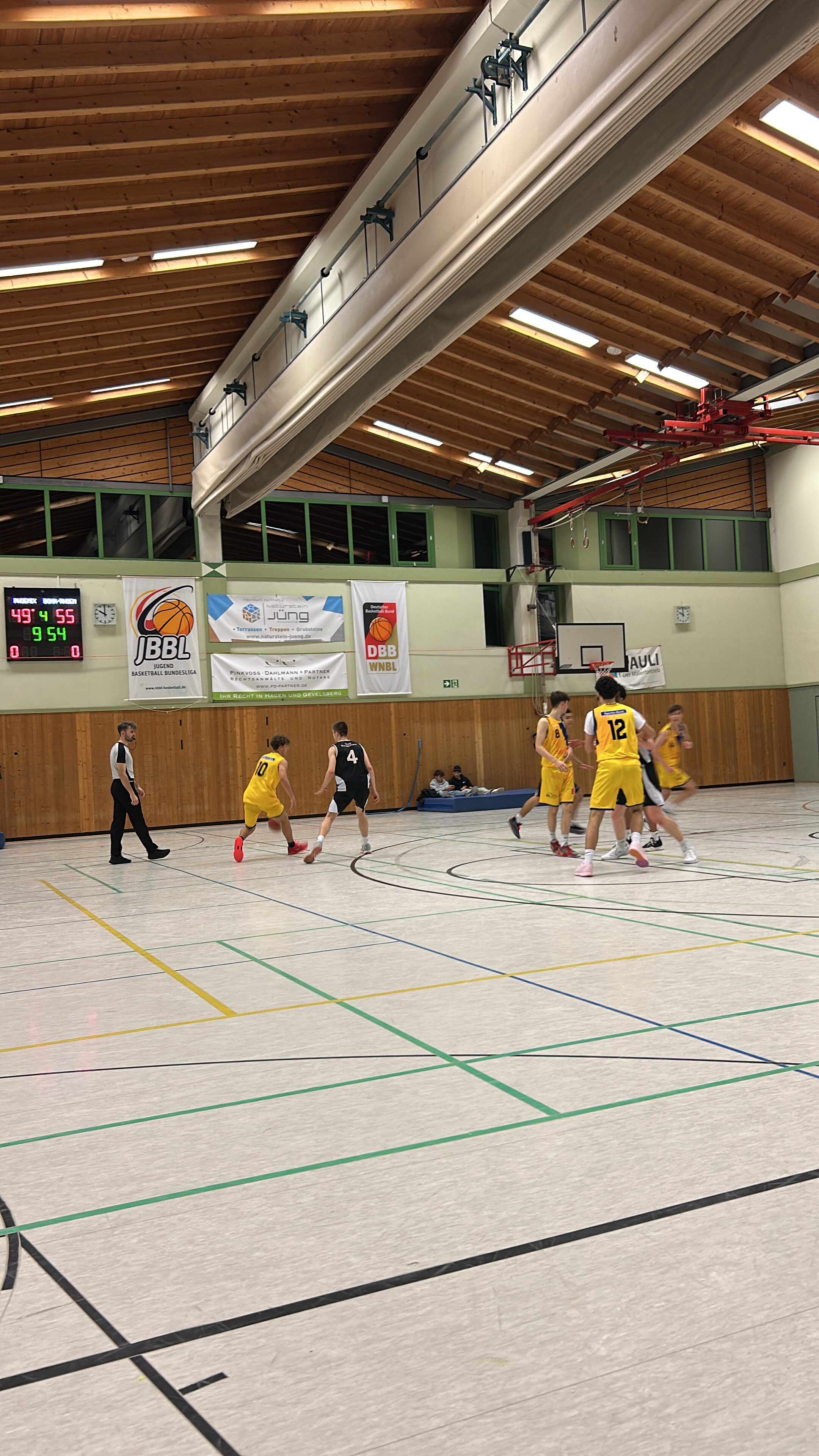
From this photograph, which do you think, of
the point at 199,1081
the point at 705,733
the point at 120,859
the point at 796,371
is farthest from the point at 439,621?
the point at 199,1081

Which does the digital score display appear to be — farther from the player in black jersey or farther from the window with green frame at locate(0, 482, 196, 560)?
the player in black jersey

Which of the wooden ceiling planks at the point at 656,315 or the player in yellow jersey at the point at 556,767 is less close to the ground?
the wooden ceiling planks at the point at 656,315

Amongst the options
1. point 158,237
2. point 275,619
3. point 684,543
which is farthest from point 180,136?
point 684,543

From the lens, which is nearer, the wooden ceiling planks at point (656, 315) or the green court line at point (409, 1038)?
the green court line at point (409, 1038)

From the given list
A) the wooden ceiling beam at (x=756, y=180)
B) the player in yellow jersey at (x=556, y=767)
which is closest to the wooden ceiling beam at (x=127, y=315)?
the wooden ceiling beam at (x=756, y=180)

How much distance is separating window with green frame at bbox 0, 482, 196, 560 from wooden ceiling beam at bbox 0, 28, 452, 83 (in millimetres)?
12443

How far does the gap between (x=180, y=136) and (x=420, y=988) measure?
9.51 meters

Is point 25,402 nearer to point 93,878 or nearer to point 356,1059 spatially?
point 93,878

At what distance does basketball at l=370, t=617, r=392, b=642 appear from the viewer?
24.2 metres

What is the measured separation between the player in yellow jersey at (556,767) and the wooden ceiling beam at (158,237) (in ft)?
24.0

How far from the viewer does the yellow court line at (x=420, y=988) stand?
17.0ft

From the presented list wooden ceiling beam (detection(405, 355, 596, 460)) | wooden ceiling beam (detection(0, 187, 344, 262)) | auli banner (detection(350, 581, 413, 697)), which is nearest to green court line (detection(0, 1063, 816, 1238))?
wooden ceiling beam (detection(0, 187, 344, 262))

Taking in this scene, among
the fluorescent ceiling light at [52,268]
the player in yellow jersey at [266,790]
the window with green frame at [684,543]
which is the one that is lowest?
the player in yellow jersey at [266,790]

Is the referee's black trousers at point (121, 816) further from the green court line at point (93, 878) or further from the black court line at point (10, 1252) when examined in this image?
the black court line at point (10, 1252)
